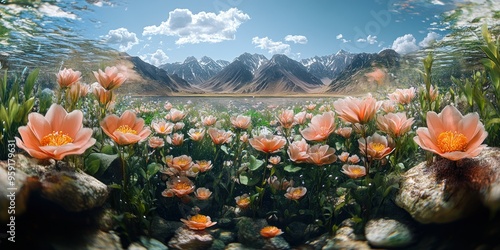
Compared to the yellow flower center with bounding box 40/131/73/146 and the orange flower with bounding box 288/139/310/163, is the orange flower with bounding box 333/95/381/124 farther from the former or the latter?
the yellow flower center with bounding box 40/131/73/146

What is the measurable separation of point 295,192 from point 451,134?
389mm

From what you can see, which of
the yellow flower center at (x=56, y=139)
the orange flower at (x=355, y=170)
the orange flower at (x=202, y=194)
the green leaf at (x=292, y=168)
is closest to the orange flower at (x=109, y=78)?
the yellow flower center at (x=56, y=139)

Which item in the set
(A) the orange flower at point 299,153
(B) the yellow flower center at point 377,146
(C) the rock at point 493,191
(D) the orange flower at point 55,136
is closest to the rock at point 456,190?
(C) the rock at point 493,191

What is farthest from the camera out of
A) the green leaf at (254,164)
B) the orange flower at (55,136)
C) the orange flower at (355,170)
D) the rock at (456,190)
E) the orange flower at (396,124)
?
the green leaf at (254,164)

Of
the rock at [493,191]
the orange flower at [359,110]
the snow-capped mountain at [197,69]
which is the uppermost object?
the snow-capped mountain at [197,69]

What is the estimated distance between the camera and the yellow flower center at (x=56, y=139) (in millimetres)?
635

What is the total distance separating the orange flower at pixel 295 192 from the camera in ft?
3.13

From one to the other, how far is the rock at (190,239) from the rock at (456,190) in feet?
A: 1.39

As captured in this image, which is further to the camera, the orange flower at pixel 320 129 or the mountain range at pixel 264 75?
the mountain range at pixel 264 75

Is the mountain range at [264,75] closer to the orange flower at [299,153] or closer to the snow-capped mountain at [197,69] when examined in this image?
the snow-capped mountain at [197,69]

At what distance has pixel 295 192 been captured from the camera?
38.2 inches

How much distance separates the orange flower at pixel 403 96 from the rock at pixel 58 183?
810mm

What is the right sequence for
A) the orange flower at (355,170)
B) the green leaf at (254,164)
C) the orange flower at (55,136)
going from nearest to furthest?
the orange flower at (55,136), the orange flower at (355,170), the green leaf at (254,164)

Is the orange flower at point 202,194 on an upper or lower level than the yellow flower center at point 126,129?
lower
